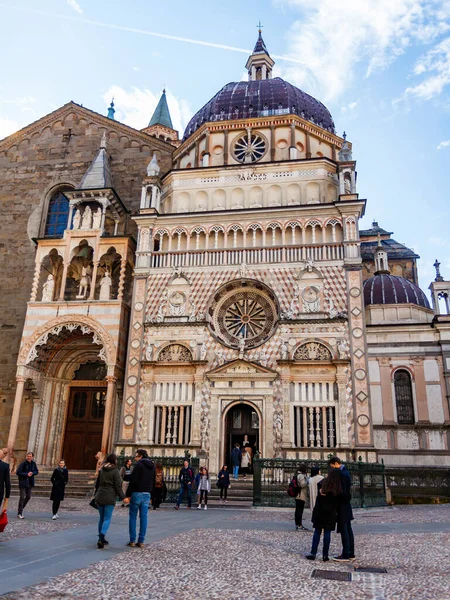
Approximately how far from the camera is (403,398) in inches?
980

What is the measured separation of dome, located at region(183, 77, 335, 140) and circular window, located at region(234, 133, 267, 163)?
191 centimetres

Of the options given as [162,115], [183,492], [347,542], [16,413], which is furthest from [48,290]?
[162,115]

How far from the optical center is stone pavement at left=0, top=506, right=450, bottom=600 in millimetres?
6230

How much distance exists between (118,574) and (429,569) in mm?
4628

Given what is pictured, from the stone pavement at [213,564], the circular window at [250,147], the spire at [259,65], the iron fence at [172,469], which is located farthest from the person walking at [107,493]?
the spire at [259,65]

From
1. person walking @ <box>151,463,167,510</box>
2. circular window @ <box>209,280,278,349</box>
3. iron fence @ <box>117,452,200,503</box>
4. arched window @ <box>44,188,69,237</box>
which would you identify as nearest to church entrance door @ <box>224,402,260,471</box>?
circular window @ <box>209,280,278,349</box>

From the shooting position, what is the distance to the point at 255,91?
33.3 metres

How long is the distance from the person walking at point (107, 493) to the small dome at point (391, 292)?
69.7 ft

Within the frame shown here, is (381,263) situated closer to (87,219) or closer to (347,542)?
(87,219)

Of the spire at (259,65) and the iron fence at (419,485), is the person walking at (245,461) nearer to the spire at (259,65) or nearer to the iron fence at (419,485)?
the iron fence at (419,485)

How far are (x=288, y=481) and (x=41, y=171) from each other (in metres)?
24.8

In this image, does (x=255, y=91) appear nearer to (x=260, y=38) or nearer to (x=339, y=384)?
(x=260, y=38)

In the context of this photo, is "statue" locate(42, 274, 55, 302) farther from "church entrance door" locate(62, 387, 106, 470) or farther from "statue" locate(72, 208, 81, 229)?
"church entrance door" locate(62, 387, 106, 470)

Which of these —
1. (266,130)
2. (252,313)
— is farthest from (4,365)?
(266,130)
